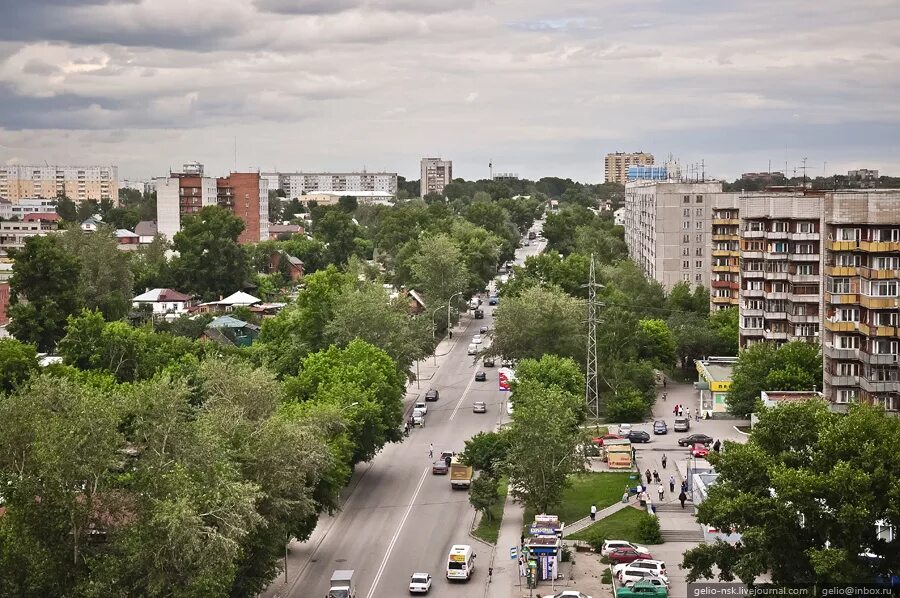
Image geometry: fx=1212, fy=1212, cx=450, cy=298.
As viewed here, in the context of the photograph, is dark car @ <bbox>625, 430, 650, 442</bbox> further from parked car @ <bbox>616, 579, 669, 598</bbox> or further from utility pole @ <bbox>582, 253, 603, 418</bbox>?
parked car @ <bbox>616, 579, 669, 598</bbox>

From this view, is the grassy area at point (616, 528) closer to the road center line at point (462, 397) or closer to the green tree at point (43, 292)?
the road center line at point (462, 397)

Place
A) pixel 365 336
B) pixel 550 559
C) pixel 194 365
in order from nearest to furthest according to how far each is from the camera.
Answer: pixel 550 559 < pixel 194 365 < pixel 365 336

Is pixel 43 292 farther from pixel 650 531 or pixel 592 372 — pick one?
pixel 650 531

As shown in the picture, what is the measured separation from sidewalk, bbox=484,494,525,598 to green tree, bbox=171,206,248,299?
230ft

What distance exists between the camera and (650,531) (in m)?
44.5

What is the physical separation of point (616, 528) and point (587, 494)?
5.26 m

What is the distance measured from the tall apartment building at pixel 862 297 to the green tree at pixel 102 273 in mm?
62855

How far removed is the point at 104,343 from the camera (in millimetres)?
70188

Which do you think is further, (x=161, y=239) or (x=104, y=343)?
(x=161, y=239)

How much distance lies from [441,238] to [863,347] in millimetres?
57834

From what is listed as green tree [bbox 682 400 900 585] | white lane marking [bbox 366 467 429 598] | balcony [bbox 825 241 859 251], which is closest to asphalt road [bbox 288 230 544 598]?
white lane marking [bbox 366 467 429 598]

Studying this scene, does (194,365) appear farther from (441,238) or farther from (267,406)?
(441,238)

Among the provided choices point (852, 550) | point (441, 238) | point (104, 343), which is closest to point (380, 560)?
point (852, 550)

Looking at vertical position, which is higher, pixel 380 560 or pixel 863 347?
pixel 863 347
